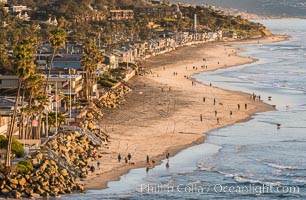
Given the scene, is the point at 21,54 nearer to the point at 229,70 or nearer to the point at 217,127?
the point at 217,127

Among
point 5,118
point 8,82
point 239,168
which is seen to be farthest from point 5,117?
point 8,82

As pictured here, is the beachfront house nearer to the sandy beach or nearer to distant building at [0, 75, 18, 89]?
the sandy beach

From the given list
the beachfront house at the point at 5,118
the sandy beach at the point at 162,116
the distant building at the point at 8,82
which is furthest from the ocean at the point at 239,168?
the distant building at the point at 8,82

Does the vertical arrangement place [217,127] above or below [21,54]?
below

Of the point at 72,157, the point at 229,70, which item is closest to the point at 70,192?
the point at 72,157

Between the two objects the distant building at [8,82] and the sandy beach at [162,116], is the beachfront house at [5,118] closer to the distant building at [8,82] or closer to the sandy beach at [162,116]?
the sandy beach at [162,116]

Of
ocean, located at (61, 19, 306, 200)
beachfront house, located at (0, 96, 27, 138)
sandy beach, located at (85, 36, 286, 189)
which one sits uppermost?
beachfront house, located at (0, 96, 27, 138)

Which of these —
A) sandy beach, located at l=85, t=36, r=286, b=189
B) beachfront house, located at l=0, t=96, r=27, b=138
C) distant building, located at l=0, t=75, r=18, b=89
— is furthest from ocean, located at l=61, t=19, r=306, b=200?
distant building, located at l=0, t=75, r=18, b=89

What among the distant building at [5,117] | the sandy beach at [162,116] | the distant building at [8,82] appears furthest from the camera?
the distant building at [8,82]

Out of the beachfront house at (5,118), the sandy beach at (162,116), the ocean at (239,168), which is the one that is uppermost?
the beachfront house at (5,118)
